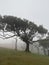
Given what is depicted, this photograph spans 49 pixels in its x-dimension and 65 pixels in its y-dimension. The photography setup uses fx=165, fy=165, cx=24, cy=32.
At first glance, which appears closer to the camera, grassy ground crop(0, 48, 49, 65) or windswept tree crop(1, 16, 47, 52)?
grassy ground crop(0, 48, 49, 65)

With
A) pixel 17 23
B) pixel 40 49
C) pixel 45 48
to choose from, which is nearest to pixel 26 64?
pixel 17 23

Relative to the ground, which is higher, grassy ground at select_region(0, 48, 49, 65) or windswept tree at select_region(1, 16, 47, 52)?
windswept tree at select_region(1, 16, 47, 52)

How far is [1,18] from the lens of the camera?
3108cm

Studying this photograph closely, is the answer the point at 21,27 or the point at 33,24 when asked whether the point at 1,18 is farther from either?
the point at 33,24

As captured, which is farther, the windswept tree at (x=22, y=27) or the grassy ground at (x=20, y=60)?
the windswept tree at (x=22, y=27)

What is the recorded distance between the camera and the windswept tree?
30453 millimetres

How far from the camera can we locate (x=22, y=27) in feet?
101

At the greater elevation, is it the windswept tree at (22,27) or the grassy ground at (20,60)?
the windswept tree at (22,27)

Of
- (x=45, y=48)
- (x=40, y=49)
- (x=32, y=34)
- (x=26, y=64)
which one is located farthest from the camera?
(x=40, y=49)

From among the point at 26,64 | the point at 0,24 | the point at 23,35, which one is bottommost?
the point at 26,64

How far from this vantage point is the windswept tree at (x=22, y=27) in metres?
30.5

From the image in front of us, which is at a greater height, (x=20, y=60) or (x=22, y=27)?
(x=22, y=27)

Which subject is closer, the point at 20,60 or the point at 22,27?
the point at 20,60

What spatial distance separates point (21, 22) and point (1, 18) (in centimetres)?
390
